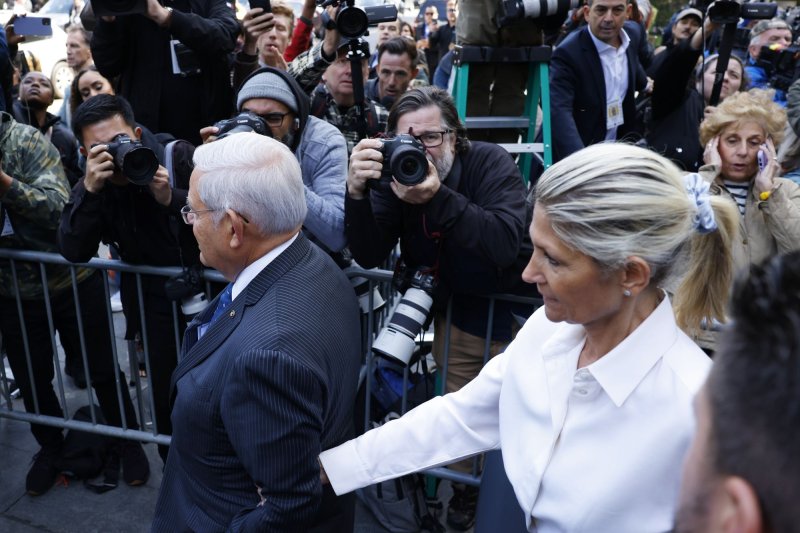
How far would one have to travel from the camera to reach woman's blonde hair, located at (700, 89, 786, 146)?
356 cm

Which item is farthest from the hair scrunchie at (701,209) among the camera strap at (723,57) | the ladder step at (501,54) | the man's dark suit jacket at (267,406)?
the camera strap at (723,57)

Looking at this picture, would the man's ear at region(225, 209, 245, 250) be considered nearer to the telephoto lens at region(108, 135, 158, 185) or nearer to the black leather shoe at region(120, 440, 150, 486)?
the telephoto lens at region(108, 135, 158, 185)

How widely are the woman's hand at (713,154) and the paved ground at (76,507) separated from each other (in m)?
2.07

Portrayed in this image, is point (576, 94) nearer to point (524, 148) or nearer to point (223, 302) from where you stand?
point (524, 148)

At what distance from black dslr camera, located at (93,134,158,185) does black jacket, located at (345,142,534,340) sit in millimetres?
796

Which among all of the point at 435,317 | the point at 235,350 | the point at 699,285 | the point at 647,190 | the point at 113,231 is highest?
the point at 647,190

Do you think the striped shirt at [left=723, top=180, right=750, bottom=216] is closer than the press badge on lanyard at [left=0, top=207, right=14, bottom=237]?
No

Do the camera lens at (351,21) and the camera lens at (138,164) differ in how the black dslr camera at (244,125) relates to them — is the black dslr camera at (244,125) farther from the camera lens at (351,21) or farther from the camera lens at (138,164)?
the camera lens at (351,21)

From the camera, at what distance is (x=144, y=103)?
13.5 feet

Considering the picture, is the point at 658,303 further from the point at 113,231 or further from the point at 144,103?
the point at 144,103

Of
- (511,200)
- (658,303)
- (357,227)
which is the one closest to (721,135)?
(511,200)

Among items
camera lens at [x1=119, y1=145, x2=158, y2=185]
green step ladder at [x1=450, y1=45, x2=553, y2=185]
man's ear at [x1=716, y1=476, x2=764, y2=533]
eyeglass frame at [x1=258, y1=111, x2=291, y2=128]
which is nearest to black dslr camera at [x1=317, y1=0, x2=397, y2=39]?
eyeglass frame at [x1=258, y1=111, x2=291, y2=128]

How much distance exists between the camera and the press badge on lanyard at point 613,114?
471cm

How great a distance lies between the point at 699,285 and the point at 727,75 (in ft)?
12.5
